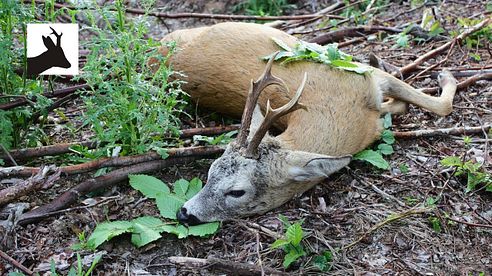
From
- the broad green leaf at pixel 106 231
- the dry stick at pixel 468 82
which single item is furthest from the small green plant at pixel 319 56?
the broad green leaf at pixel 106 231

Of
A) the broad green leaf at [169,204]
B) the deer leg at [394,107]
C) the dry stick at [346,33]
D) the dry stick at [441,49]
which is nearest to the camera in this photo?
the broad green leaf at [169,204]

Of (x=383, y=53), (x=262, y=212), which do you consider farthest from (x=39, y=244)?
(x=383, y=53)

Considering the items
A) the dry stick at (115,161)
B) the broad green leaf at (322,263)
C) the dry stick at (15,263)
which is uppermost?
the dry stick at (115,161)

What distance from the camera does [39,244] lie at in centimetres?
382

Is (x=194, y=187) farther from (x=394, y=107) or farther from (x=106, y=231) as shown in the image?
(x=394, y=107)

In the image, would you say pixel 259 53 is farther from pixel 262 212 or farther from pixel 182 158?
pixel 262 212

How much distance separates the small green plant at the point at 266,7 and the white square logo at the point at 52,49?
4460 millimetres

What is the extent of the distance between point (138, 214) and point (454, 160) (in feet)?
6.99

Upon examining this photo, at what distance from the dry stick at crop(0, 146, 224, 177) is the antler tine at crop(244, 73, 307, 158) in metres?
0.45

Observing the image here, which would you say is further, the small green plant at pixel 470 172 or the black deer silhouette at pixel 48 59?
the black deer silhouette at pixel 48 59

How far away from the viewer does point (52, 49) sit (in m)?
4.42

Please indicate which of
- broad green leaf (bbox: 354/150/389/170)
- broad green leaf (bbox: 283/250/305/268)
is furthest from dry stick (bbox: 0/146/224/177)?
broad green leaf (bbox: 283/250/305/268)

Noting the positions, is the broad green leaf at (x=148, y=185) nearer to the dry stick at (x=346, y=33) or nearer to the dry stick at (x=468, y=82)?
the dry stick at (x=468, y=82)

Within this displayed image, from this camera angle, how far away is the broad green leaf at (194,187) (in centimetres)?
427
